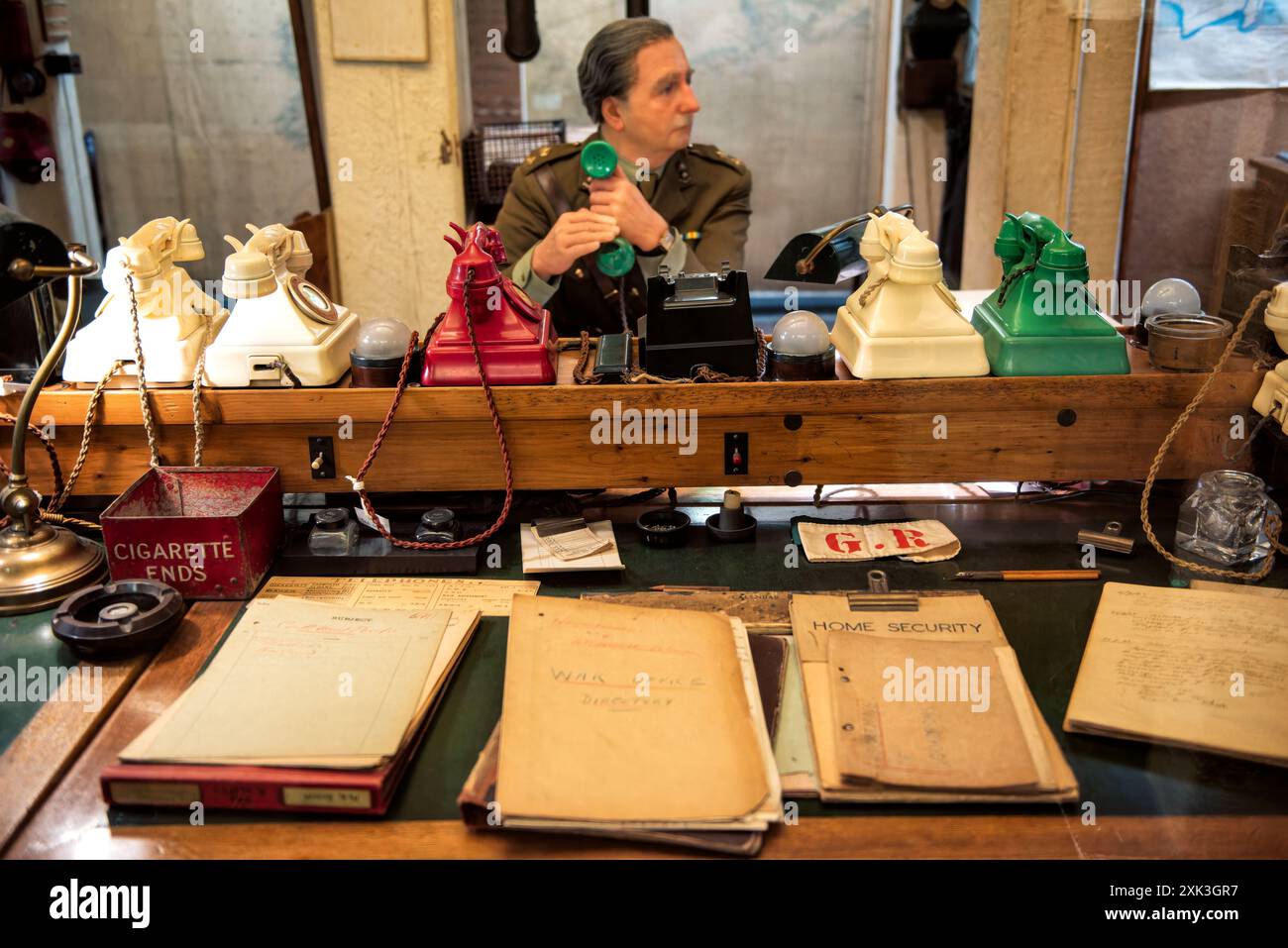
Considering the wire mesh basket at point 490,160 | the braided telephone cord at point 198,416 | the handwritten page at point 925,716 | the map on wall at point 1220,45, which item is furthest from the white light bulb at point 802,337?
the wire mesh basket at point 490,160

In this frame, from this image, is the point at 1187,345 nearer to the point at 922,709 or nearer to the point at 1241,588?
the point at 1241,588

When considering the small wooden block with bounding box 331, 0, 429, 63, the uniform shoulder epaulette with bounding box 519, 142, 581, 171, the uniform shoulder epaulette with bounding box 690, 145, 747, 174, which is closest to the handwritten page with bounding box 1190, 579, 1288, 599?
the uniform shoulder epaulette with bounding box 690, 145, 747, 174

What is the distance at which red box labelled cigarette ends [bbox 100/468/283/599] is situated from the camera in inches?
61.7

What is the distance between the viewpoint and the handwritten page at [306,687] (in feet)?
4.04

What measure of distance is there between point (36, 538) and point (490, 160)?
2.78m

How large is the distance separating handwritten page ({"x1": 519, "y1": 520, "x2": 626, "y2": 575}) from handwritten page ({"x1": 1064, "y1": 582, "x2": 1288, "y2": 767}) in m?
0.67

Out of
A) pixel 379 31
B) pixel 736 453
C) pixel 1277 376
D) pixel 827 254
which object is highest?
pixel 379 31

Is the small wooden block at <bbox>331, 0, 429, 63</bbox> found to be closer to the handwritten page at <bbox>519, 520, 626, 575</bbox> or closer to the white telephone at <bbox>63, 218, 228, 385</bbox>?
the white telephone at <bbox>63, 218, 228, 385</bbox>

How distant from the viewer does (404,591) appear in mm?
1630

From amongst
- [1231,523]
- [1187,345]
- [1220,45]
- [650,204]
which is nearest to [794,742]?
[1231,523]

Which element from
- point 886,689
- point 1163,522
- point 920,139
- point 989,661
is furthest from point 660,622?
point 920,139

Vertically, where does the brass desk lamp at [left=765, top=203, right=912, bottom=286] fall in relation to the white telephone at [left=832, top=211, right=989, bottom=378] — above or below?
above

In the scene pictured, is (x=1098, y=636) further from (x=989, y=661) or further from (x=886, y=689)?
(x=886, y=689)

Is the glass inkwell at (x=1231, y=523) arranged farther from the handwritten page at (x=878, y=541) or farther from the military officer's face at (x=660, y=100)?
the military officer's face at (x=660, y=100)
